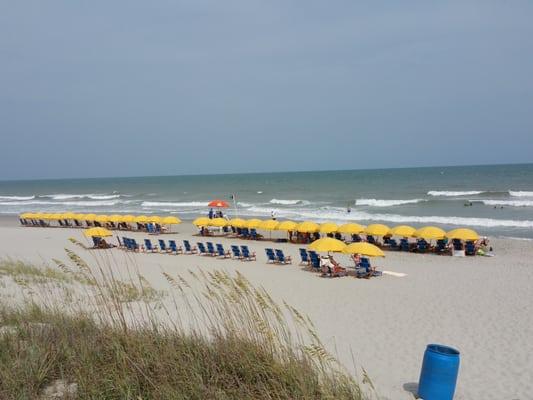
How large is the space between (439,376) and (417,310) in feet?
15.4

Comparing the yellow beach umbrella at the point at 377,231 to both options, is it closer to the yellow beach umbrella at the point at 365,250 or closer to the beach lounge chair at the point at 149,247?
the yellow beach umbrella at the point at 365,250

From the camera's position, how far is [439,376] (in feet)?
14.9

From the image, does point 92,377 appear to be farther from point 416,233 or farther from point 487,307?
point 416,233

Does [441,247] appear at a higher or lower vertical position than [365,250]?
lower

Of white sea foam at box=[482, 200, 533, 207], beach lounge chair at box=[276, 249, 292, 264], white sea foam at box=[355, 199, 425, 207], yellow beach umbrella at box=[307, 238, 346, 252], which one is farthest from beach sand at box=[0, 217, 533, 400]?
white sea foam at box=[355, 199, 425, 207]

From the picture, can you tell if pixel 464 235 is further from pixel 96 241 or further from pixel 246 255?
pixel 96 241

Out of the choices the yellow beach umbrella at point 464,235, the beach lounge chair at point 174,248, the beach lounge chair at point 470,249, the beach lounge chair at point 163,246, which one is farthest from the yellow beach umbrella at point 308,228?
the beach lounge chair at point 470,249

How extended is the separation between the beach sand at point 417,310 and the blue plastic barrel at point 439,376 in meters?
0.54

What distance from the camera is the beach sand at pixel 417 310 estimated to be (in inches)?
230

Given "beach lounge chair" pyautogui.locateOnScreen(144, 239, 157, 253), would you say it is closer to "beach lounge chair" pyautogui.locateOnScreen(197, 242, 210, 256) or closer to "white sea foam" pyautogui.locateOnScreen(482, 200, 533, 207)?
"beach lounge chair" pyautogui.locateOnScreen(197, 242, 210, 256)

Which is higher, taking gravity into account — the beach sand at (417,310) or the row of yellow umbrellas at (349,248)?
the row of yellow umbrellas at (349,248)

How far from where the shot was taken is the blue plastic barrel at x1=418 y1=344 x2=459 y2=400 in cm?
451

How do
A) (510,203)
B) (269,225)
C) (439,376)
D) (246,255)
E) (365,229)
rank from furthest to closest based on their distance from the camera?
(510,203) < (269,225) < (365,229) < (246,255) < (439,376)

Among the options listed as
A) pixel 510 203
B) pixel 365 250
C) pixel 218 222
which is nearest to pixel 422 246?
pixel 365 250
